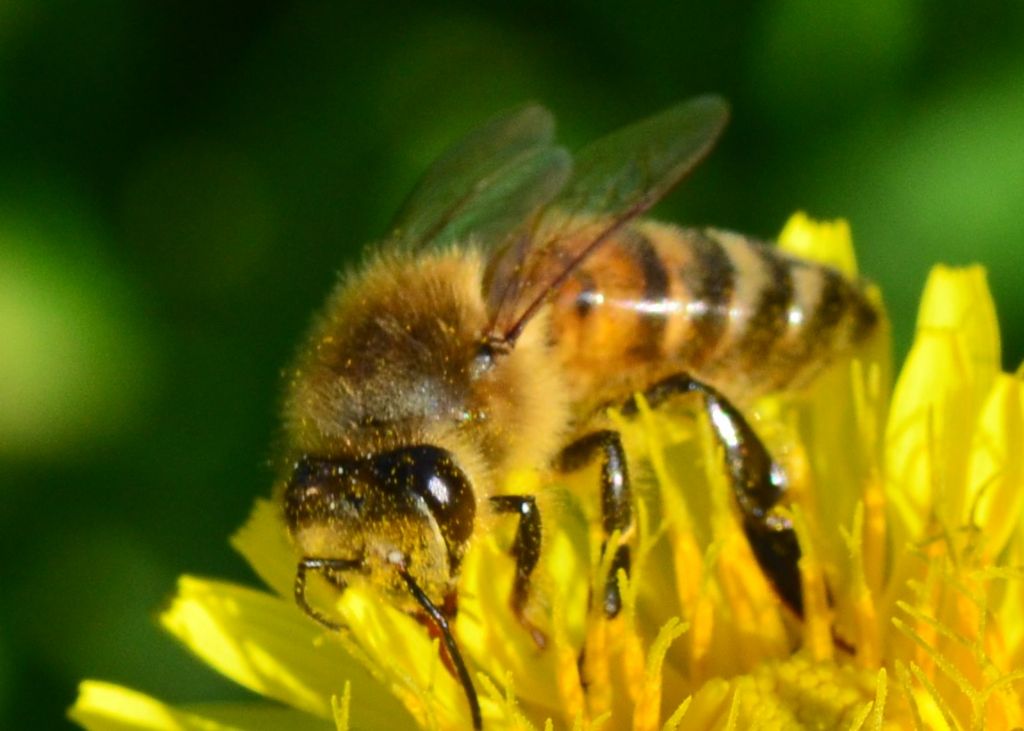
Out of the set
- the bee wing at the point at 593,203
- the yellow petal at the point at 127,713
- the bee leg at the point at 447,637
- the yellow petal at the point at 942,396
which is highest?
the bee wing at the point at 593,203

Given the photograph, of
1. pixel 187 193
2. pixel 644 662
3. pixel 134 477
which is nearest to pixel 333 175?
pixel 187 193

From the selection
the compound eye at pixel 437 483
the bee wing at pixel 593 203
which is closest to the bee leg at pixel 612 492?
the bee wing at pixel 593 203

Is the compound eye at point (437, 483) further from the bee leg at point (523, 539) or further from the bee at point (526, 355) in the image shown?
the bee leg at point (523, 539)

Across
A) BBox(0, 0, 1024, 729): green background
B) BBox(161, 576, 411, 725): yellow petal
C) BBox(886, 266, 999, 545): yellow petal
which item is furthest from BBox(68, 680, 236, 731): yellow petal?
BBox(886, 266, 999, 545): yellow petal

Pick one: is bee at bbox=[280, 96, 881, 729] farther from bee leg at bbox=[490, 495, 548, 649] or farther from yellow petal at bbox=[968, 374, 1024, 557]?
yellow petal at bbox=[968, 374, 1024, 557]

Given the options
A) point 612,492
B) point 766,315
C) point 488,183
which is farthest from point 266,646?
point 766,315

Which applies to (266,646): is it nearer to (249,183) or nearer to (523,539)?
(523,539)

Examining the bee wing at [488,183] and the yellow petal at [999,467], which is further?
the bee wing at [488,183]
